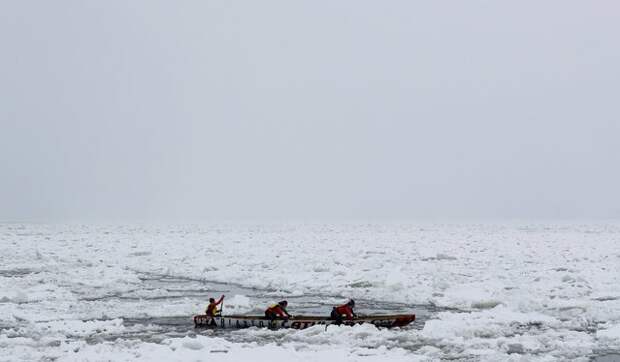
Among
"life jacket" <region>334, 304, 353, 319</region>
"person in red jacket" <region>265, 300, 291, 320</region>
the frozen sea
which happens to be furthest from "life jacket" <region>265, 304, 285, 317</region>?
"life jacket" <region>334, 304, 353, 319</region>

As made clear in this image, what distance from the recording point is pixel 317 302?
17.4 m

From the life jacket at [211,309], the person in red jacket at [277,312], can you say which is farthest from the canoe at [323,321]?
the life jacket at [211,309]

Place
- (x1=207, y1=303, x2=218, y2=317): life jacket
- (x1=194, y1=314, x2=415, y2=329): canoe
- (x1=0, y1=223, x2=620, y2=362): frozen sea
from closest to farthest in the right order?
(x1=0, y1=223, x2=620, y2=362): frozen sea, (x1=194, y1=314, x2=415, y2=329): canoe, (x1=207, y1=303, x2=218, y2=317): life jacket

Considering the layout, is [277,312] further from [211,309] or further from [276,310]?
[211,309]

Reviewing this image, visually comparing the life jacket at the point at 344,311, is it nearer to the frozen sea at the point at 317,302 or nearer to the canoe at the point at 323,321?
the canoe at the point at 323,321

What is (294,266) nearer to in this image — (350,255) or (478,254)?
(350,255)

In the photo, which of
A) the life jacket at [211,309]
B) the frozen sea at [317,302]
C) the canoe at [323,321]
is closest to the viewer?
the frozen sea at [317,302]

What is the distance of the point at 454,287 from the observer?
1823cm

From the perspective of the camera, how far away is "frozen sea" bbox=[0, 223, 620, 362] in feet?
36.2

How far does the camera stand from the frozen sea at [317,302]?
11039 mm

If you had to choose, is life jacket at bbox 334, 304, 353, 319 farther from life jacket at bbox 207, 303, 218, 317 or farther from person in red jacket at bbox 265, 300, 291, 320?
life jacket at bbox 207, 303, 218, 317

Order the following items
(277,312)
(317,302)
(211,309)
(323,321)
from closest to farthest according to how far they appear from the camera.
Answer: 1. (323,321)
2. (277,312)
3. (211,309)
4. (317,302)

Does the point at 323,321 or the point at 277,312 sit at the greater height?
the point at 277,312

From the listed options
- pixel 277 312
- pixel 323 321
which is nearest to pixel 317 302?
pixel 277 312
